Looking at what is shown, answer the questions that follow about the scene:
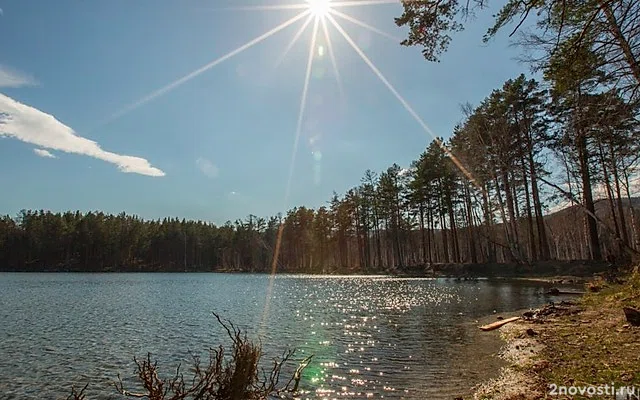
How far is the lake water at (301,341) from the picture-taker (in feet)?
30.5

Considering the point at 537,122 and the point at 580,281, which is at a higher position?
the point at 537,122

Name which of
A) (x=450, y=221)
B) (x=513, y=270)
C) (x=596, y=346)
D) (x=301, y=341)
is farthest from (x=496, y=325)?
(x=450, y=221)

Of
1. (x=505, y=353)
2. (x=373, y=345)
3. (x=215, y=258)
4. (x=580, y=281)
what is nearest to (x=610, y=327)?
(x=505, y=353)

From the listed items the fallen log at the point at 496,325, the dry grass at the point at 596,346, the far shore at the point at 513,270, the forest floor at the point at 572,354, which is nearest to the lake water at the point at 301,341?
the fallen log at the point at 496,325

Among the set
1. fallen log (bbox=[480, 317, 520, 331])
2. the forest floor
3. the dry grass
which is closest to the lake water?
fallen log (bbox=[480, 317, 520, 331])

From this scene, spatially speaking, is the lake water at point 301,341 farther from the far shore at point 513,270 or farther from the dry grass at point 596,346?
the far shore at point 513,270

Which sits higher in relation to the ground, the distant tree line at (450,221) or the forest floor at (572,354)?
the distant tree line at (450,221)

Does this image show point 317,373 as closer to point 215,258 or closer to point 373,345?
point 373,345

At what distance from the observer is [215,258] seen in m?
128

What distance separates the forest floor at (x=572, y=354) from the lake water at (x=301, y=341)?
791 millimetres

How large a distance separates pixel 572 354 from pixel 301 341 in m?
8.49

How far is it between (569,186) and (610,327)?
31.6 meters

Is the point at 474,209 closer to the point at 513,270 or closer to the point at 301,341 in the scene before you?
the point at 513,270

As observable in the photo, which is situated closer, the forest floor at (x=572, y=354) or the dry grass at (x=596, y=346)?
the forest floor at (x=572, y=354)
